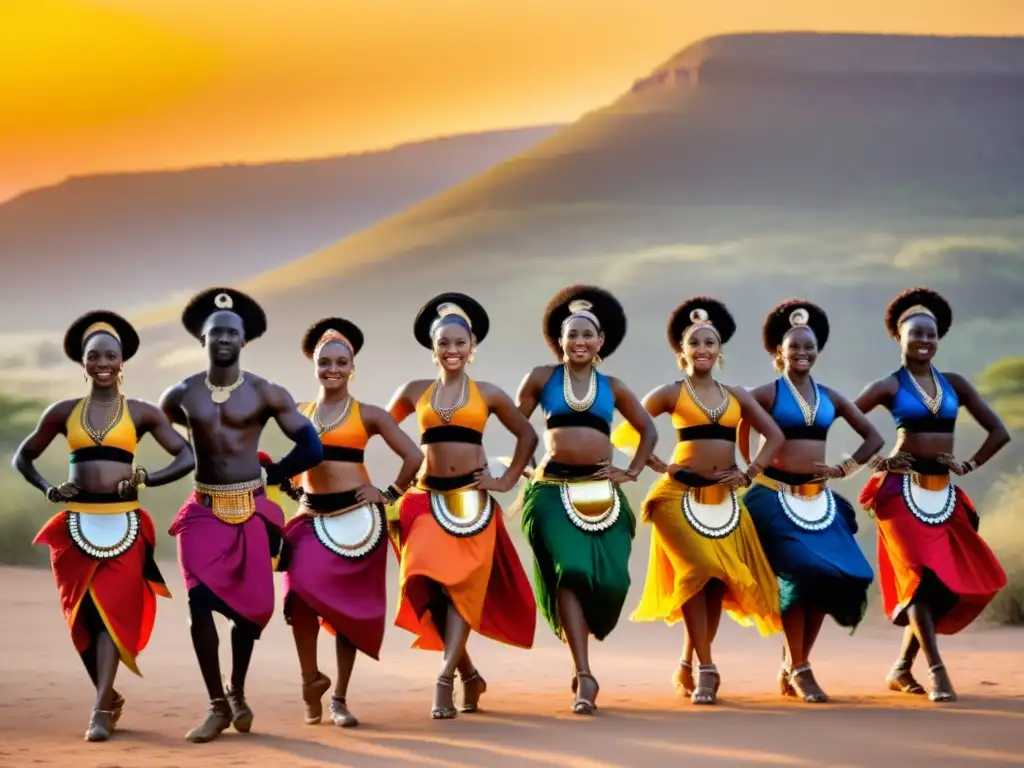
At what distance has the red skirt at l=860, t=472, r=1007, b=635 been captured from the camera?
1059 centimetres

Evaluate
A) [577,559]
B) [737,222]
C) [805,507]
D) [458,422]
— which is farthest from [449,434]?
[737,222]

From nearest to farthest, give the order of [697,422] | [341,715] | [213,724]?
[213,724] → [341,715] → [697,422]

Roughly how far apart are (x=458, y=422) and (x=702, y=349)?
1.62 meters

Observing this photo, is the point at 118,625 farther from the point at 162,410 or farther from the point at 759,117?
the point at 759,117

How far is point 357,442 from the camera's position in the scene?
9.99 meters

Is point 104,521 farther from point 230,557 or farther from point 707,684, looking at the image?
point 707,684

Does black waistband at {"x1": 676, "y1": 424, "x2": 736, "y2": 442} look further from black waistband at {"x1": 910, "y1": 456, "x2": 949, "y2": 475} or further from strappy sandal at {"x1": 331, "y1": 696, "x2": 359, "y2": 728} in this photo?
strappy sandal at {"x1": 331, "y1": 696, "x2": 359, "y2": 728}

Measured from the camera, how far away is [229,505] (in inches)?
370

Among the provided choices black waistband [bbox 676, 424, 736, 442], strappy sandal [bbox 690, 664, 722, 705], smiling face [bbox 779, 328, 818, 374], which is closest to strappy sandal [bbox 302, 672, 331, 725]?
strappy sandal [bbox 690, 664, 722, 705]

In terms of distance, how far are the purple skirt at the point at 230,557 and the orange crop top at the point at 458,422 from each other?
3.86ft

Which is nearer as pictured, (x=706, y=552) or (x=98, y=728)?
(x=98, y=728)

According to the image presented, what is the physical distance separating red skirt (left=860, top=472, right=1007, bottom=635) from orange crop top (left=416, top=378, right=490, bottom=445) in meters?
2.66

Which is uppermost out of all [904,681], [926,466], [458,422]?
[458,422]

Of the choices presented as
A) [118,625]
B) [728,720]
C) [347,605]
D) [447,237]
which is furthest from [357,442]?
[447,237]
